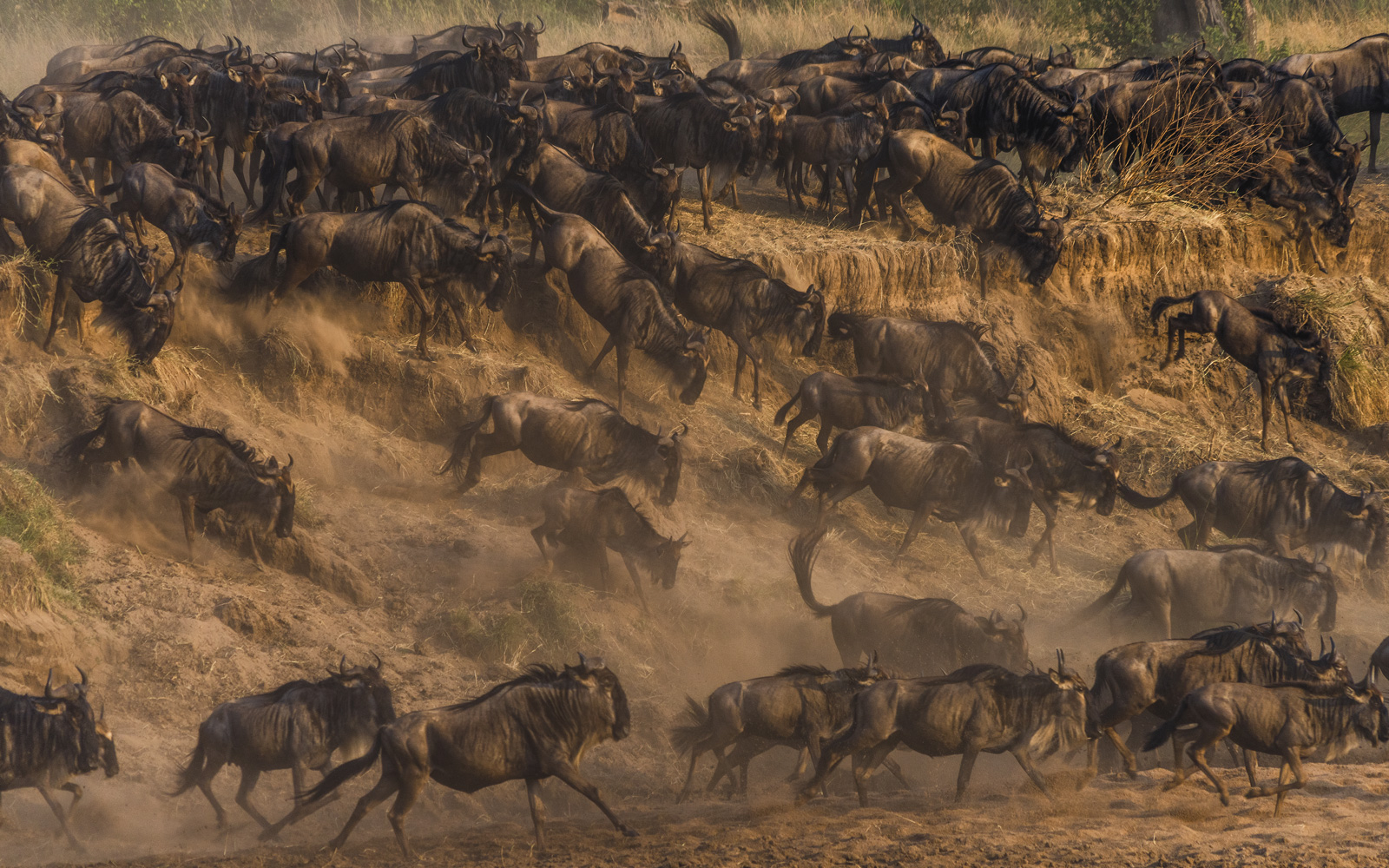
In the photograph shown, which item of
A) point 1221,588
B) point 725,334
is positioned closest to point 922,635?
point 1221,588

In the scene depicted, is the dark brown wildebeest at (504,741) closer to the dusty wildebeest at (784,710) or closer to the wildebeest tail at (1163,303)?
the dusty wildebeest at (784,710)

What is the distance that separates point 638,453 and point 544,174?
133 inches

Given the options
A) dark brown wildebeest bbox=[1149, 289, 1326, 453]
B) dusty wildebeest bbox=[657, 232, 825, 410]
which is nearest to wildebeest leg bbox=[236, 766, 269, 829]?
dusty wildebeest bbox=[657, 232, 825, 410]

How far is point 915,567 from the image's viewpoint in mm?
10781

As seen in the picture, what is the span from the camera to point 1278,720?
736cm

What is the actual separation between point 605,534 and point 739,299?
Result: 3.27 m

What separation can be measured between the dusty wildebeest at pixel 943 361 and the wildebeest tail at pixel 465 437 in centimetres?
386

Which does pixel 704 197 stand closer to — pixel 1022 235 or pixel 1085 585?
pixel 1022 235

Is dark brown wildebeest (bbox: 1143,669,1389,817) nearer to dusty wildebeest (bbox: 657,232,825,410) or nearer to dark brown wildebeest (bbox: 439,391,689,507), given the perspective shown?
dark brown wildebeest (bbox: 439,391,689,507)

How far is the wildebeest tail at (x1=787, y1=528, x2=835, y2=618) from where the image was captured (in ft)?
30.3

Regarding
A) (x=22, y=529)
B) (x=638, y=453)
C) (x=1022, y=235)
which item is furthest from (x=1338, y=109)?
(x=22, y=529)

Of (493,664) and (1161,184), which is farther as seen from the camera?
(1161,184)

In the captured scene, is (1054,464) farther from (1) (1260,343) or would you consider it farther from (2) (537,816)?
(2) (537,816)

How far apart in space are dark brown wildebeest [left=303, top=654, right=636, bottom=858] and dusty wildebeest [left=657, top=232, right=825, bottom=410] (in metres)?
5.60
